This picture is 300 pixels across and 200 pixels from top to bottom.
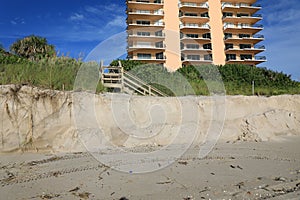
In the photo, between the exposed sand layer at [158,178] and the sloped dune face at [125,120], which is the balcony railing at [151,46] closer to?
the sloped dune face at [125,120]

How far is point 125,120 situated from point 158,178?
13.3 ft

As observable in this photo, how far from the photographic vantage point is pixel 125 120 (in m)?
9.01

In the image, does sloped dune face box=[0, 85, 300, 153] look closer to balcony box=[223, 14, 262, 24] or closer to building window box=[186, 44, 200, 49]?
building window box=[186, 44, 200, 49]

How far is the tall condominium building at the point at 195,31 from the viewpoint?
111 ft

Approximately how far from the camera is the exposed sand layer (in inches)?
170

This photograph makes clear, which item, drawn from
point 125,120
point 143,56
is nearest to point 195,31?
point 143,56

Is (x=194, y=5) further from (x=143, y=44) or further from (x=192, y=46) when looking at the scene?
(x=143, y=44)

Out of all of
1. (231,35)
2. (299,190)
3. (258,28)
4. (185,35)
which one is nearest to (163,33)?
(185,35)

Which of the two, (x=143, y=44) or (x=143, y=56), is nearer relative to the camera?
(x=143, y=44)

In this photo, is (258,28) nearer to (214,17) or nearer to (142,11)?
(214,17)

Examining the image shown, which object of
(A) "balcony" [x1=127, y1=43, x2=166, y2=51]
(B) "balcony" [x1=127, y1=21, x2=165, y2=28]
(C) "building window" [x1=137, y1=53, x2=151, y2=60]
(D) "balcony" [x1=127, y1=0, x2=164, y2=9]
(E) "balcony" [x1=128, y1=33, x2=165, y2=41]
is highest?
(D) "balcony" [x1=127, y1=0, x2=164, y2=9]

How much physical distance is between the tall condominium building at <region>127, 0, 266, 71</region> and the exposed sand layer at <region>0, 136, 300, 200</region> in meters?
26.8

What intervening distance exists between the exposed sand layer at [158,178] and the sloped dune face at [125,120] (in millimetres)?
758

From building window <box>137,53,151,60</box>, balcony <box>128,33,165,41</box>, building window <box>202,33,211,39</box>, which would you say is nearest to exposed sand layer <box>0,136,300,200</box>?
balcony <box>128,33,165,41</box>
